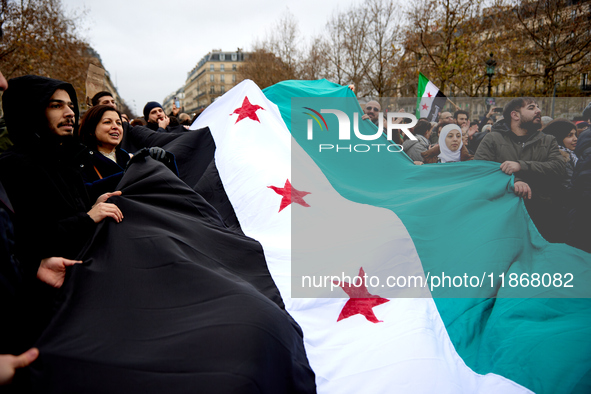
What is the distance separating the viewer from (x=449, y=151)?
16.0 ft

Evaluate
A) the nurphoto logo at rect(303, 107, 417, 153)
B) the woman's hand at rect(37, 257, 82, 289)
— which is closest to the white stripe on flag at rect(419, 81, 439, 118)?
the nurphoto logo at rect(303, 107, 417, 153)

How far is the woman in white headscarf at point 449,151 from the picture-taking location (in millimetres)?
4781

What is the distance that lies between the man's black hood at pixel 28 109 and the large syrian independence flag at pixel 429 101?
6.80 metres

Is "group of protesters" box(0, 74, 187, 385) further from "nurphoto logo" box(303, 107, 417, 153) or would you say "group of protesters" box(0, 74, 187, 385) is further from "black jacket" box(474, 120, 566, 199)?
"black jacket" box(474, 120, 566, 199)

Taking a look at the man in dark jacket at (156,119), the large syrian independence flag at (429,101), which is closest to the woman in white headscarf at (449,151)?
the large syrian independence flag at (429,101)

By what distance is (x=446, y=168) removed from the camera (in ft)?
12.7

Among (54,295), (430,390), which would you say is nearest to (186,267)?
(54,295)

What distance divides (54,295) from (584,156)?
509 centimetres

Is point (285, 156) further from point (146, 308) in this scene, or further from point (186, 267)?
point (146, 308)

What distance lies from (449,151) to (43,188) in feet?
14.5

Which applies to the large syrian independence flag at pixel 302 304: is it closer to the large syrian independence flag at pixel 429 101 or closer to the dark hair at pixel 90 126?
the dark hair at pixel 90 126

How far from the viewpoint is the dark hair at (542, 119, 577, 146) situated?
544cm

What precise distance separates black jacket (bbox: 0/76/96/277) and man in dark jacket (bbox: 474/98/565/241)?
3193 millimetres

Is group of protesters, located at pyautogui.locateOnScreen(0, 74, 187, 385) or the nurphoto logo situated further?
the nurphoto logo
